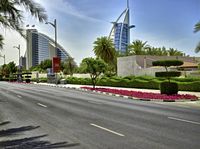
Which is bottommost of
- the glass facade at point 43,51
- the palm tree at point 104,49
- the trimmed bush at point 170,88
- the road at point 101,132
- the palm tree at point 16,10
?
the road at point 101,132

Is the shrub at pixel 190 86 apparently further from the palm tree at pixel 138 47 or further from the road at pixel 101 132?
the palm tree at pixel 138 47

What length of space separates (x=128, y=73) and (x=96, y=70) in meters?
17.0

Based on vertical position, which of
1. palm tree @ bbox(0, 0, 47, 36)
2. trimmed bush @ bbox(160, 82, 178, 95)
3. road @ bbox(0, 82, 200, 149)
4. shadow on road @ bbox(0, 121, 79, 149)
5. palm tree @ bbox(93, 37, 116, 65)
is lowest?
shadow on road @ bbox(0, 121, 79, 149)

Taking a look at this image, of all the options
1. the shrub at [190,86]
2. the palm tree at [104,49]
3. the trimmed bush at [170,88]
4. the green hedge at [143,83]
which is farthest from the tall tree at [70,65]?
the trimmed bush at [170,88]

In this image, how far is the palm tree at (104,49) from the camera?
81375mm

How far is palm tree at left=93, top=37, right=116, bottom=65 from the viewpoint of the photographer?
81.4m

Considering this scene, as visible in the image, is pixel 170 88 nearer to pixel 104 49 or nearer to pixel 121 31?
pixel 104 49

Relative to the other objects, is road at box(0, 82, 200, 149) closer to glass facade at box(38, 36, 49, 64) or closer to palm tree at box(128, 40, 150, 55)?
palm tree at box(128, 40, 150, 55)

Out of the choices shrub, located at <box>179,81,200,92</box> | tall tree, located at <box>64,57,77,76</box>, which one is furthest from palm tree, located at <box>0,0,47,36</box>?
tall tree, located at <box>64,57,77,76</box>

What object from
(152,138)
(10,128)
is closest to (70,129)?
(10,128)

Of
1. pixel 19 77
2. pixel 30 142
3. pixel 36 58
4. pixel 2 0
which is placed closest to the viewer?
pixel 30 142

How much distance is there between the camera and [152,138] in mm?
9266

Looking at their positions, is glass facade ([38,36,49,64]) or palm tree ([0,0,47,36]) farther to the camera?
glass facade ([38,36,49,64])

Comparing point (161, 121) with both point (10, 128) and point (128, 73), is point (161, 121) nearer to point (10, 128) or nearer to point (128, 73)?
point (10, 128)
